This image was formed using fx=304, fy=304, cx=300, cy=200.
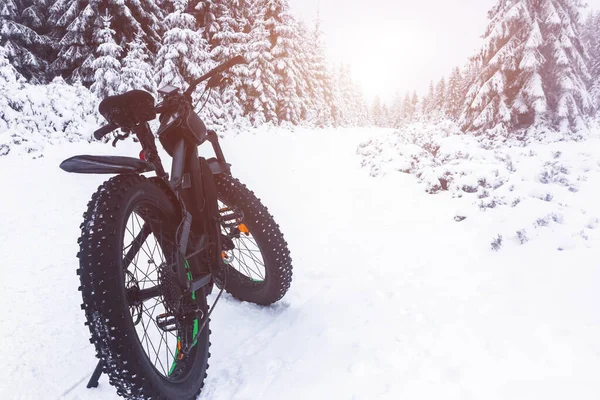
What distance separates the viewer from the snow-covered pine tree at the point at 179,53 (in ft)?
49.3

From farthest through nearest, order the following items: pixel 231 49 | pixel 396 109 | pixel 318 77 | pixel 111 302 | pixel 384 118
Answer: pixel 396 109
pixel 384 118
pixel 318 77
pixel 231 49
pixel 111 302

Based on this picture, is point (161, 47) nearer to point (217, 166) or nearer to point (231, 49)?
point (231, 49)

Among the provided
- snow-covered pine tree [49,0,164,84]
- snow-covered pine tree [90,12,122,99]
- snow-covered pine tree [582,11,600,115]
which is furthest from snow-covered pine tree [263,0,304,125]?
snow-covered pine tree [582,11,600,115]

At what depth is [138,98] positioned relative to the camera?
194 cm

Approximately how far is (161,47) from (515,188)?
17.4 m

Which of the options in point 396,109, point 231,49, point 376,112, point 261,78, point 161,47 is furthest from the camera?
point 396,109

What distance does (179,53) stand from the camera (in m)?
15.4

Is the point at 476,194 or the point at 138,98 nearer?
the point at 138,98

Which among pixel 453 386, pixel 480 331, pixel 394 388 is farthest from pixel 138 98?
pixel 480 331

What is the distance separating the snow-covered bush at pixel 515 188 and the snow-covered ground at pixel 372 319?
0.45 ft

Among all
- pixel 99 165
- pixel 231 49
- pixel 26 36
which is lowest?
pixel 99 165

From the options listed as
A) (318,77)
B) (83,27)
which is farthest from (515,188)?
(318,77)

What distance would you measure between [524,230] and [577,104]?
15.2 metres

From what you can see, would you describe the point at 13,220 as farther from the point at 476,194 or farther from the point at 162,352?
the point at 476,194
